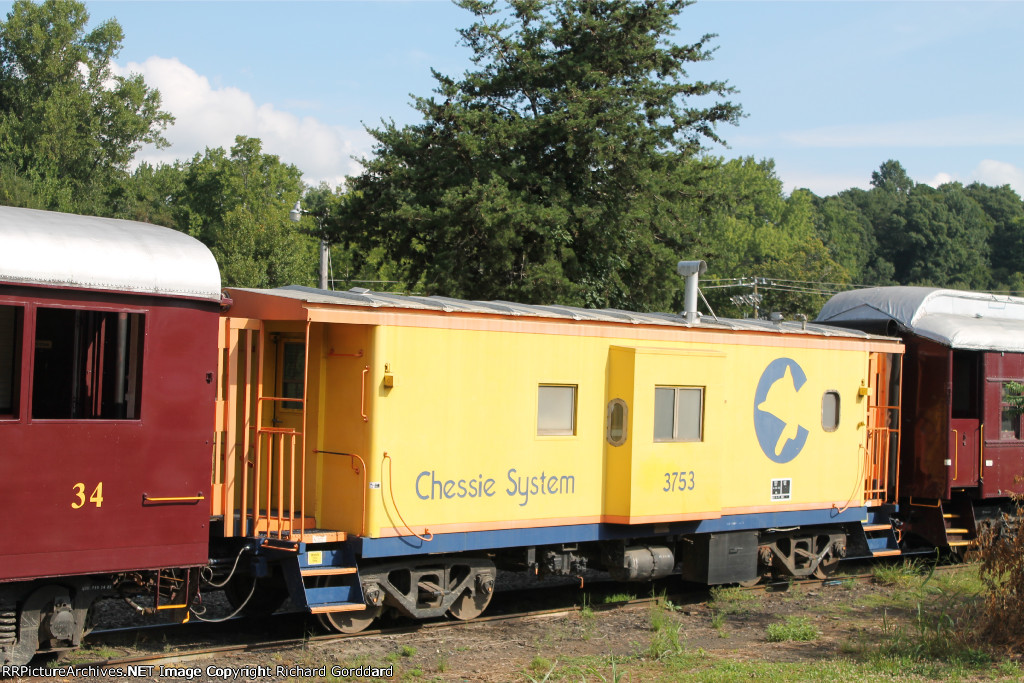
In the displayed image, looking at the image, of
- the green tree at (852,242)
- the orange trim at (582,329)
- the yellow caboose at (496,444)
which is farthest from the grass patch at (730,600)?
the green tree at (852,242)

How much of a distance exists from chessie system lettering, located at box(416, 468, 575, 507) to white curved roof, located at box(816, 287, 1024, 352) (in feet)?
22.0

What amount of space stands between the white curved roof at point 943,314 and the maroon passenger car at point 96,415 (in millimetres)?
10346

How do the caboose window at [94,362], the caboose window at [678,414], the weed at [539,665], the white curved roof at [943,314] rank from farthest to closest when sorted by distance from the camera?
the white curved roof at [943,314]
the caboose window at [678,414]
the weed at [539,665]
the caboose window at [94,362]

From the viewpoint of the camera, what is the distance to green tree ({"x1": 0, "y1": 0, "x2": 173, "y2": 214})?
47656mm

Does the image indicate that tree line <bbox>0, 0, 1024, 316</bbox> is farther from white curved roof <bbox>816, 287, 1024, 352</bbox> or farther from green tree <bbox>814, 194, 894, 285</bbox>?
green tree <bbox>814, 194, 894, 285</bbox>

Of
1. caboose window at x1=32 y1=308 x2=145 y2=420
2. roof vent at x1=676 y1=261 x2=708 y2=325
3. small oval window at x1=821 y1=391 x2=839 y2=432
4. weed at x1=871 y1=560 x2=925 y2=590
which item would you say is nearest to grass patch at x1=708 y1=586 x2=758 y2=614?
weed at x1=871 y1=560 x2=925 y2=590

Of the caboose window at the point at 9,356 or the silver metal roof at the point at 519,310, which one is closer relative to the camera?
the caboose window at the point at 9,356

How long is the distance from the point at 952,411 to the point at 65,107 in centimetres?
4625

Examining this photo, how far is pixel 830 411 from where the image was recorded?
13.3 metres

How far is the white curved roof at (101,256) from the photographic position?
24.5ft

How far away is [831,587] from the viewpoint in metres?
13.2

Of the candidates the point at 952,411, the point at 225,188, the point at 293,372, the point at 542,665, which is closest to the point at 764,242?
the point at 225,188

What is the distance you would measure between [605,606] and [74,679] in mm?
5996

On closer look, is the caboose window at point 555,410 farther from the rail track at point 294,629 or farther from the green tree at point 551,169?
the green tree at point 551,169
